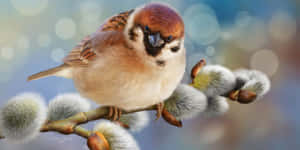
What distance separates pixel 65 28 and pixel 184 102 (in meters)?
0.30

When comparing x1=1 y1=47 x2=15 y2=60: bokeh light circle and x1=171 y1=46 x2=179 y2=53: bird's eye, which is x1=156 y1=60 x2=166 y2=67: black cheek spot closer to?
x1=171 y1=46 x2=179 y2=53: bird's eye

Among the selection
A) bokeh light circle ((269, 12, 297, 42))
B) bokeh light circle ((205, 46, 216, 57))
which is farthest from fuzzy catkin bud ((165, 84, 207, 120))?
bokeh light circle ((269, 12, 297, 42))

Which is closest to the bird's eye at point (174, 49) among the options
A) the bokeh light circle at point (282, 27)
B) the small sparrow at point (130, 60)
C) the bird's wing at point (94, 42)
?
the small sparrow at point (130, 60)

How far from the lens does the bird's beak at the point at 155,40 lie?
0.52 meters

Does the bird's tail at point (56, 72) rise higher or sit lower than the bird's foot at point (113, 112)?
higher

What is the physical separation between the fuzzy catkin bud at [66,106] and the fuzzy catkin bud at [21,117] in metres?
0.08

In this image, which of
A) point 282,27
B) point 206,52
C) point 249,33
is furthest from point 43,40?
point 282,27

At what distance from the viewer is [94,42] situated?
627mm

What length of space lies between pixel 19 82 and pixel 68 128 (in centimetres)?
14

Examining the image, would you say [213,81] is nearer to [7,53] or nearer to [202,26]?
[202,26]

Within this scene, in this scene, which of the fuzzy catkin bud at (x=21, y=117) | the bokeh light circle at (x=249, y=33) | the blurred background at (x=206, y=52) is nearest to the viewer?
the fuzzy catkin bud at (x=21, y=117)

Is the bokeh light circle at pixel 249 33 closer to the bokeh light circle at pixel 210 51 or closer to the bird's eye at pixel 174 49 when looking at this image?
the bokeh light circle at pixel 210 51

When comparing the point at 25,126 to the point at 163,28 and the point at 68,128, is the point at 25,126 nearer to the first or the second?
the point at 68,128

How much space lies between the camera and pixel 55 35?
2.03 ft
